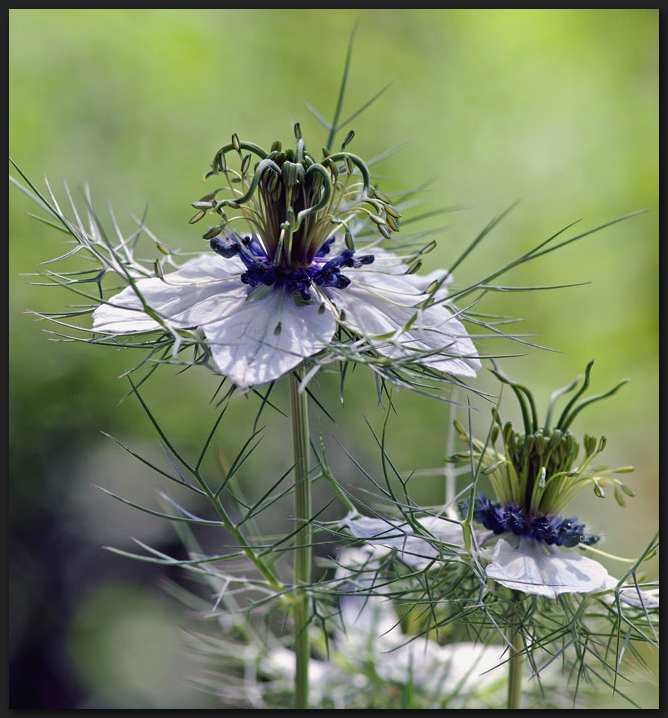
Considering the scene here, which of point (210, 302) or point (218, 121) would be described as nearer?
point (210, 302)

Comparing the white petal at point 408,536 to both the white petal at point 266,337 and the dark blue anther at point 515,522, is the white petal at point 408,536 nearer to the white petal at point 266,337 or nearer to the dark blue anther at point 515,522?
the dark blue anther at point 515,522

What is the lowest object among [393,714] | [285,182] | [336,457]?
[393,714]

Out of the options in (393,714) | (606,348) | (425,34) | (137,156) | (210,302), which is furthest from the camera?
(425,34)

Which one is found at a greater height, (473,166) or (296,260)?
(473,166)

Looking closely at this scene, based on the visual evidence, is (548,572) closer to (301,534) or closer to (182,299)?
(301,534)

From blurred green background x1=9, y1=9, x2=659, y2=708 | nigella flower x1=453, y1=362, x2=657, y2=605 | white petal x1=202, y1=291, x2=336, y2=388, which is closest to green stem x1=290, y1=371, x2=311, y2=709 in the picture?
white petal x1=202, y1=291, x2=336, y2=388

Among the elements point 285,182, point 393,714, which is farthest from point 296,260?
point 393,714

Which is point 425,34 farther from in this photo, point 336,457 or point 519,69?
point 336,457

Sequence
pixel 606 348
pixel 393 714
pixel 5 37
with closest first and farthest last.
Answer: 1. pixel 393 714
2. pixel 5 37
3. pixel 606 348
